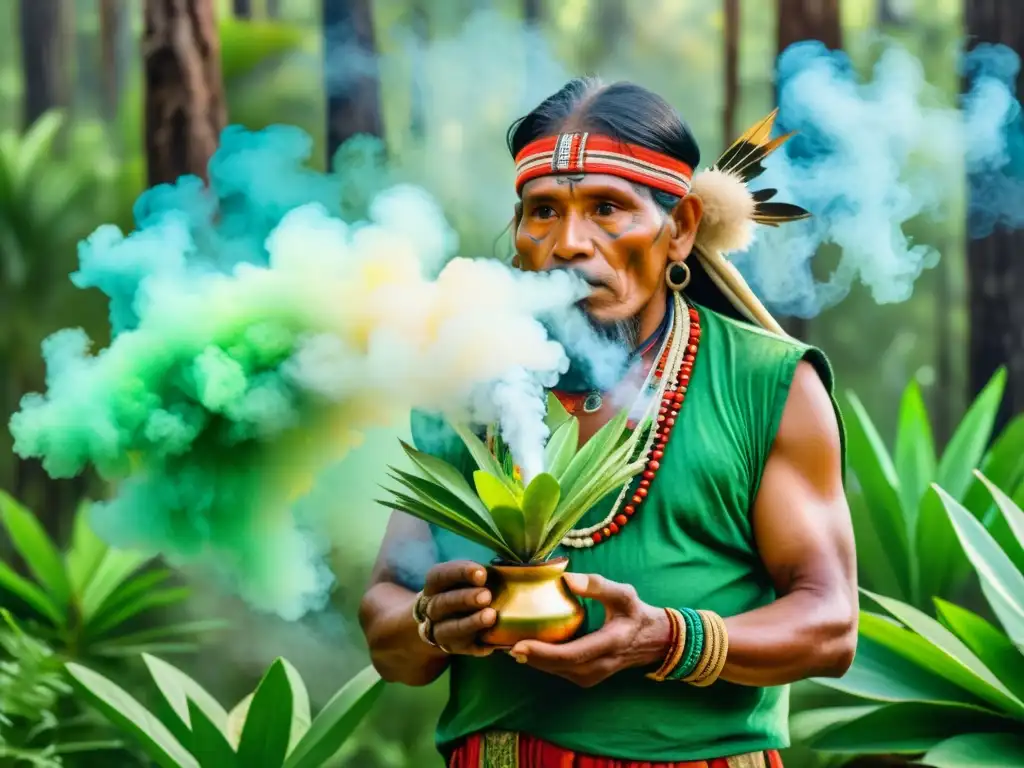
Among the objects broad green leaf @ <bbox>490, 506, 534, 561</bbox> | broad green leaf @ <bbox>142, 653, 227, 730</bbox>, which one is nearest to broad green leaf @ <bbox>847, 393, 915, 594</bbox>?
broad green leaf @ <bbox>142, 653, 227, 730</bbox>

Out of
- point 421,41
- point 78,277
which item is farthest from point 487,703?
point 421,41

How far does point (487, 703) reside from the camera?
2738 mm

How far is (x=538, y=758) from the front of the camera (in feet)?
Result: 8.86

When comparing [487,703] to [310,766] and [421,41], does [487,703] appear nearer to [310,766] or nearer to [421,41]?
[310,766]

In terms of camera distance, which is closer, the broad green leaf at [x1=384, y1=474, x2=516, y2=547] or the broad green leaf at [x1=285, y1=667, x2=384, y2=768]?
the broad green leaf at [x1=384, y1=474, x2=516, y2=547]

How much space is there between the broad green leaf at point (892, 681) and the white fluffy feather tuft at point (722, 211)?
2006 millimetres

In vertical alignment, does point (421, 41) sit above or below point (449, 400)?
above

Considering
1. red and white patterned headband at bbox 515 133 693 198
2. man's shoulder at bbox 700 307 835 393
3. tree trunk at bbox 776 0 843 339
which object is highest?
tree trunk at bbox 776 0 843 339

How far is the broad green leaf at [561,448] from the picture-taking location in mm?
2557

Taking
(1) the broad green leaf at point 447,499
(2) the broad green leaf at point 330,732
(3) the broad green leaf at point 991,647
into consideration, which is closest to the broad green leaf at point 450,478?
(1) the broad green leaf at point 447,499

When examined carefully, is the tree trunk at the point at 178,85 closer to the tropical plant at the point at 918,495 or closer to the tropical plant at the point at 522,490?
the tropical plant at the point at 918,495

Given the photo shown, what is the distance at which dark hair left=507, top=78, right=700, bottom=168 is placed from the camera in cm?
279

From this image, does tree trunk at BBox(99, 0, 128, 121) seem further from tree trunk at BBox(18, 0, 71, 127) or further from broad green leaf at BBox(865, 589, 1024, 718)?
broad green leaf at BBox(865, 589, 1024, 718)

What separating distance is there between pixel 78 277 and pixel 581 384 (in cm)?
102
